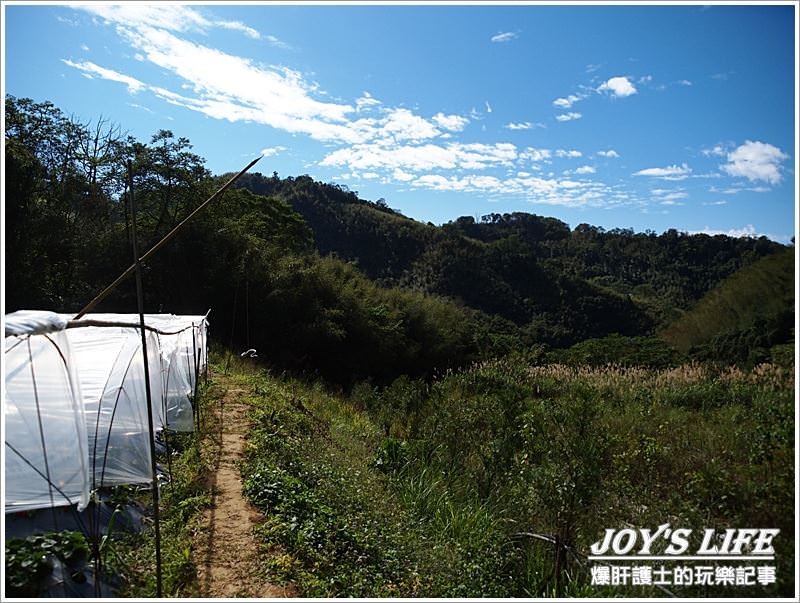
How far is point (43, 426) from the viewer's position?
2910mm

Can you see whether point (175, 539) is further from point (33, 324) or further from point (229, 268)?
point (229, 268)

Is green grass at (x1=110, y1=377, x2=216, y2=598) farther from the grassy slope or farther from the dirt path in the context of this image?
the grassy slope

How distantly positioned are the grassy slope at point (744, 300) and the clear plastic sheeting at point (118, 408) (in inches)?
188

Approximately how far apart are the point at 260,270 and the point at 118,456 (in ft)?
38.3

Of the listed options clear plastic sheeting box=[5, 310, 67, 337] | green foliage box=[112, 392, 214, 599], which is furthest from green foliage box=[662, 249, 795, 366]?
clear plastic sheeting box=[5, 310, 67, 337]

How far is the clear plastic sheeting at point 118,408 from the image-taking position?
4.12m

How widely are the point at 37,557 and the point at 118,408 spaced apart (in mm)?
1540

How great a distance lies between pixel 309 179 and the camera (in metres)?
41.9

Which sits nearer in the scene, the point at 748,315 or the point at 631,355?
the point at 748,315

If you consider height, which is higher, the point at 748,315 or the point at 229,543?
the point at 748,315

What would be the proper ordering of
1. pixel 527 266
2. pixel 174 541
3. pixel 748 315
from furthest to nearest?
pixel 527 266 → pixel 748 315 → pixel 174 541

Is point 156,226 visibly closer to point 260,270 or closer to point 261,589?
point 260,270

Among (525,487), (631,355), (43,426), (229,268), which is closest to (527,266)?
(229,268)

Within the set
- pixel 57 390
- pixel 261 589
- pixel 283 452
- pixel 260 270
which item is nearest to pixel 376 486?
pixel 283 452
